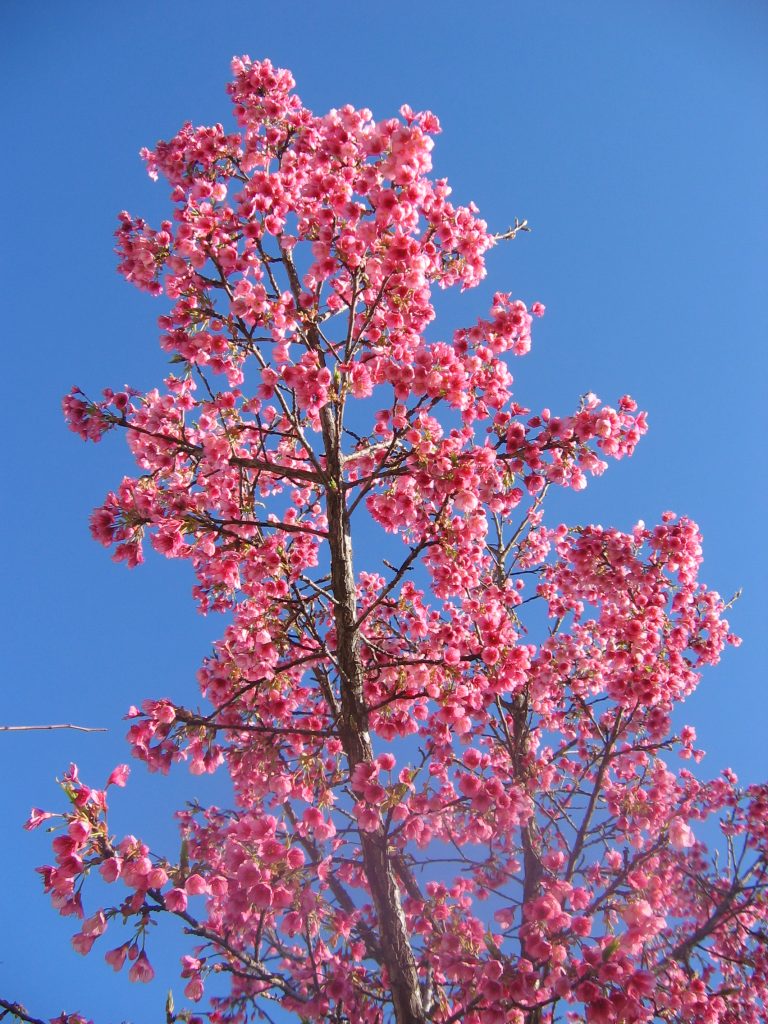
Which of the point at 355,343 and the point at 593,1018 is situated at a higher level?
the point at 355,343

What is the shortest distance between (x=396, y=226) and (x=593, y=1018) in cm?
625

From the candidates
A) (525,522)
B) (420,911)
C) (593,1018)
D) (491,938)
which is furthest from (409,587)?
(593,1018)

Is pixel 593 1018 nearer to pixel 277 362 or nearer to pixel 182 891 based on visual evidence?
pixel 182 891

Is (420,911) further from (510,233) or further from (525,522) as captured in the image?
(510,233)

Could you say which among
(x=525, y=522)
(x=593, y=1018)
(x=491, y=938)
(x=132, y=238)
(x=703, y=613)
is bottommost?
(x=593, y=1018)

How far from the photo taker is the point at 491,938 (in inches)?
166

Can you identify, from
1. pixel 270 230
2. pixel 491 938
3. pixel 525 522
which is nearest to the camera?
pixel 491 938

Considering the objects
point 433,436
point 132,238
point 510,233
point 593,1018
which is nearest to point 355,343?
point 433,436

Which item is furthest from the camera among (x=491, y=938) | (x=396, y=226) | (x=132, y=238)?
(x=132, y=238)

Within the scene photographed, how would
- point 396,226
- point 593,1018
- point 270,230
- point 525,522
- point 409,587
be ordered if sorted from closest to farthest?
point 593,1018
point 396,226
point 270,230
point 409,587
point 525,522

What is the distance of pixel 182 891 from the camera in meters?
4.11

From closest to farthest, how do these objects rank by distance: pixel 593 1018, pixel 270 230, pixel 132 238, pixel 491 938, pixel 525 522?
pixel 593 1018 → pixel 491 938 → pixel 270 230 → pixel 132 238 → pixel 525 522

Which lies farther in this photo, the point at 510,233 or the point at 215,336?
the point at 510,233

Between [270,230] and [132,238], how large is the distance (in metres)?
1.56
